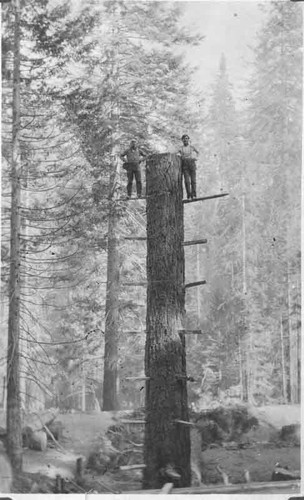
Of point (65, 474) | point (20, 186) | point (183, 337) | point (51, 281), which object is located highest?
point (20, 186)

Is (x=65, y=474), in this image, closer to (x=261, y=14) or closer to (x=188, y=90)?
(x=188, y=90)

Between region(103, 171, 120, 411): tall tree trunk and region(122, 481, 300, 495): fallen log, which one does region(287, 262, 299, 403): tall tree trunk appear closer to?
region(122, 481, 300, 495): fallen log

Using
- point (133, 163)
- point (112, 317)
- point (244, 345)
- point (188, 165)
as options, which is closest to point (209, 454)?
point (244, 345)

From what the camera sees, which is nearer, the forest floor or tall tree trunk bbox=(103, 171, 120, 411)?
the forest floor

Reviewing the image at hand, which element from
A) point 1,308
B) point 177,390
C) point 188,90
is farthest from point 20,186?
point 177,390

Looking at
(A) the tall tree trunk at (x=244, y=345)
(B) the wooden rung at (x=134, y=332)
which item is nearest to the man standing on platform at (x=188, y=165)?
(A) the tall tree trunk at (x=244, y=345)

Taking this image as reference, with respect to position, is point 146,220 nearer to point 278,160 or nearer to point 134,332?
point 134,332

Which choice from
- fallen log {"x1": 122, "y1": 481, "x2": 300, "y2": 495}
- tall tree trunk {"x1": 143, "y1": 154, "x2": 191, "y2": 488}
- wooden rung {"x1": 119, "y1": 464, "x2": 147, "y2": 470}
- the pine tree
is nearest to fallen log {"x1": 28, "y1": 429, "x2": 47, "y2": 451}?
wooden rung {"x1": 119, "y1": 464, "x2": 147, "y2": 470}
